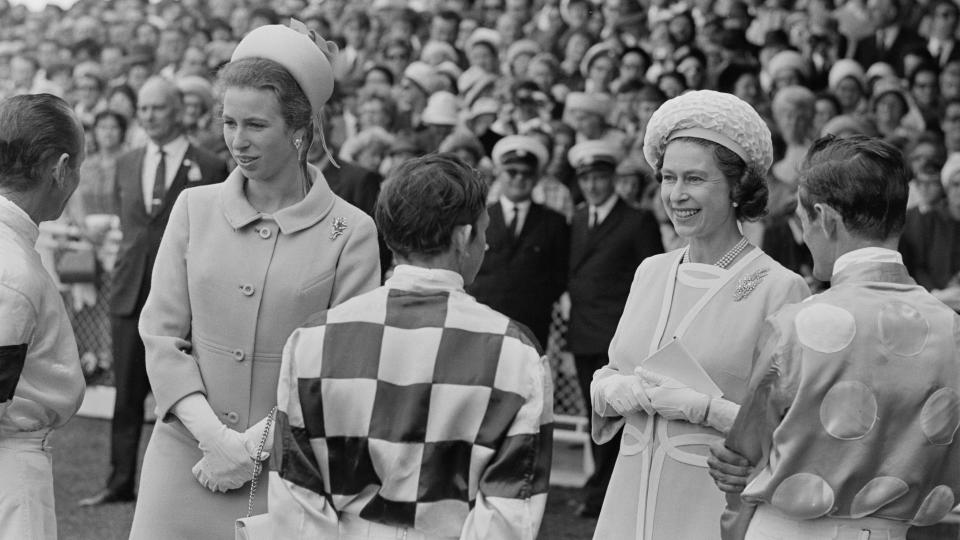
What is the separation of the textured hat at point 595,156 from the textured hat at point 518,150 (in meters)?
0.24

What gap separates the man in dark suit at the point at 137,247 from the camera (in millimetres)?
7691

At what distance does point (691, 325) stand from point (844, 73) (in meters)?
7.80

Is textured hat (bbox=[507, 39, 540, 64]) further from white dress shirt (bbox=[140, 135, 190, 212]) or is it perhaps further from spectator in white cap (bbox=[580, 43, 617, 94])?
white dress shirt (bbox=[140, 135, 190, 212])

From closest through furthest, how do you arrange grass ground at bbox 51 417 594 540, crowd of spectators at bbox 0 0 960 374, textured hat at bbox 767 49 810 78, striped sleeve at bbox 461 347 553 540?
striped sleeve at bbox 461 347 553 540 → grass ground at bbox 51 417 594 540 → crowd of spectators at bbox 0 0 960 374 → textured hat at bbox 767 49 810 78

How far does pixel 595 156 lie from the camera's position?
8.48 metres

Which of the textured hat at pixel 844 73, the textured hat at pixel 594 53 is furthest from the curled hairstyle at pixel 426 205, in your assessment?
the textured hat at pixel 594 53

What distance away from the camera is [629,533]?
147 inches

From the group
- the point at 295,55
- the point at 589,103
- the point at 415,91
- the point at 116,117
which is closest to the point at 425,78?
the point at 415,91

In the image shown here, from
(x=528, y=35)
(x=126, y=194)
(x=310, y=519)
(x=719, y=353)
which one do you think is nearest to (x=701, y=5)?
(x=528, y=35)

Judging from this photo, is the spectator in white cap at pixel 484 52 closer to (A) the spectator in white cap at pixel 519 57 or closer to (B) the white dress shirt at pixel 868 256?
(A) the spectator in white cap at pixel 519 57

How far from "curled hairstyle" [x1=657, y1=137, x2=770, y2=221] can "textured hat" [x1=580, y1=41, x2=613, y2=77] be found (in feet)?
27.0

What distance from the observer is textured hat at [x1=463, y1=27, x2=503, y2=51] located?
42.3 ft

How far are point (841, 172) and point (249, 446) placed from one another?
1.63 meters

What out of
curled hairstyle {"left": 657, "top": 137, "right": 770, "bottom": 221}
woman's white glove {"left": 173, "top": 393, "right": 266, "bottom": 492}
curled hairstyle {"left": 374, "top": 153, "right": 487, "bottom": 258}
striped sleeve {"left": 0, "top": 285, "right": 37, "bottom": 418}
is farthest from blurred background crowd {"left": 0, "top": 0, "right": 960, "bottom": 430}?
curled hairstyle {"left": 374, "top": 153, "right": 487, "bottom": 258}
